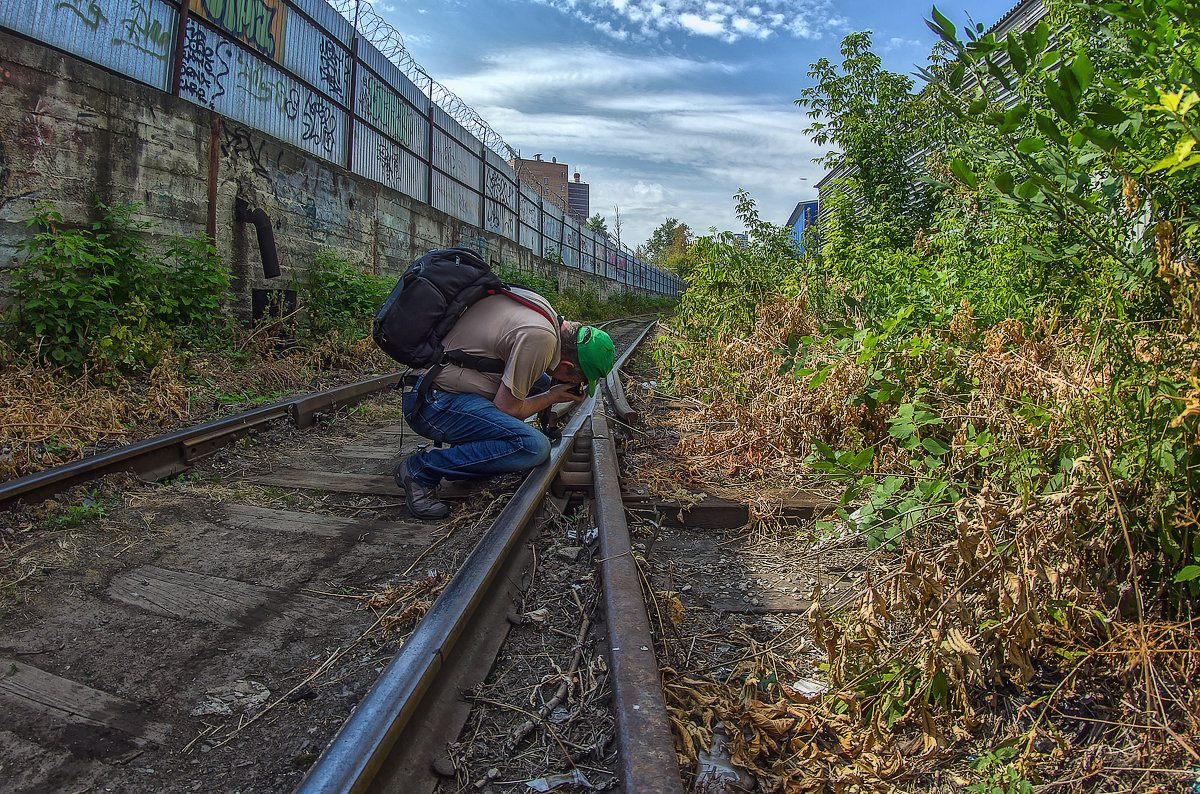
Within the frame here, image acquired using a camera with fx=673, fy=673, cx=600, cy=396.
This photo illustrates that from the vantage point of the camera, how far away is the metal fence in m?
6.73

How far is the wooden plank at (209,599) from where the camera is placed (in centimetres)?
246

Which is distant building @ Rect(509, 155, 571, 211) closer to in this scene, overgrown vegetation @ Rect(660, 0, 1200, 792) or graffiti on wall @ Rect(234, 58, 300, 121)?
graffiti on wall @ Rect(234, 58, 300, 121)

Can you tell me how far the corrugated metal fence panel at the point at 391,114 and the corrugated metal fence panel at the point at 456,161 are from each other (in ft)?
2.06

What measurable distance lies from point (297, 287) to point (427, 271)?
20.5ft

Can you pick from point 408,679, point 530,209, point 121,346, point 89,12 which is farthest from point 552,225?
point 408,679

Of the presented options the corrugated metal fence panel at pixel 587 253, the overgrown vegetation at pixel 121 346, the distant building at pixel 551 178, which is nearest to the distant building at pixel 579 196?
the distant building at pixel 551 178

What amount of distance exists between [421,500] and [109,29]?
6558 millimetres

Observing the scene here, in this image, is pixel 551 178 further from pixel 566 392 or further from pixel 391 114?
pixel 566 392

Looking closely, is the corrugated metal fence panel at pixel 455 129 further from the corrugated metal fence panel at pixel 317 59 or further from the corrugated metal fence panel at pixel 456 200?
the corrugated metal fence panel at pixel 317 59

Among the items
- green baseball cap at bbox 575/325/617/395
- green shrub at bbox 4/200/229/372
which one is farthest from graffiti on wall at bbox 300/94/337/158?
green baseball cap at bbox 575/325/617/395

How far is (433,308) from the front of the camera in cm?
359

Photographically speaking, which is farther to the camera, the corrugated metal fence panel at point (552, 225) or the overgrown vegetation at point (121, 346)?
the corrugated metal fence panel at point (552, 225)

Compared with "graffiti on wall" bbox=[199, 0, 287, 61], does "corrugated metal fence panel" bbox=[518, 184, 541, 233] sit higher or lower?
higher

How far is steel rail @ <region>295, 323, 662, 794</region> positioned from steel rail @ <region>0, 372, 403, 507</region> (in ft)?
7.79
